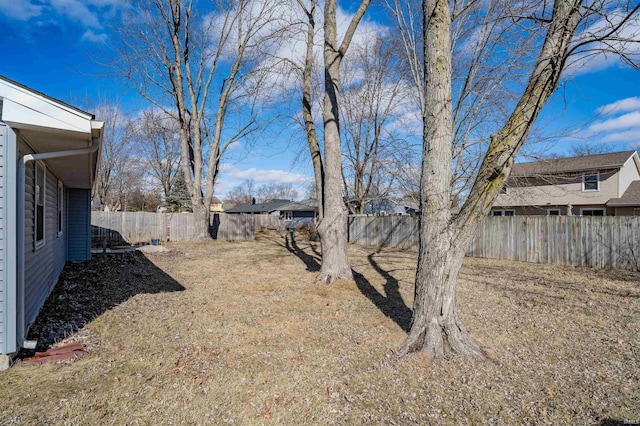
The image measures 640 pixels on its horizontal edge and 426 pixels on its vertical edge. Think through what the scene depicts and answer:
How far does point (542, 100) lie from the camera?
3.60m

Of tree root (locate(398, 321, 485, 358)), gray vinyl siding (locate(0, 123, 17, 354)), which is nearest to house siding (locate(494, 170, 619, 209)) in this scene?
tree root (locate(398, 321, 485, 358))

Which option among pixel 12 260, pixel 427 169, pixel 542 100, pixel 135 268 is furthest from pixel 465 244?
pixel 135 268

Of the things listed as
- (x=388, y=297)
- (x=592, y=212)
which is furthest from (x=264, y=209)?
(x=388, y=297)

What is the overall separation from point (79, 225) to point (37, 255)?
6.18 meters

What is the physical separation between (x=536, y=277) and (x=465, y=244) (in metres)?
6.52

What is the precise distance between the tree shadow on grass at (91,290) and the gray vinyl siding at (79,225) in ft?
1.40

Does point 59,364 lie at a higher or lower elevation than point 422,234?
lower

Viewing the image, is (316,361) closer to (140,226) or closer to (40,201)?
(40,201)

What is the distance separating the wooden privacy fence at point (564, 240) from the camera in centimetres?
995

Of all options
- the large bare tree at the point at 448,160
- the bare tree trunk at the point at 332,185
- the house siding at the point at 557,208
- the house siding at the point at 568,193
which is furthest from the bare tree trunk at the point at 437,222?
the house siding at the point at 557,208

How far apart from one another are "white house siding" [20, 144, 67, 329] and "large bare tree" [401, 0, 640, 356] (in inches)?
178

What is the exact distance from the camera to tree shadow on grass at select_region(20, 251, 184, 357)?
4574 mm

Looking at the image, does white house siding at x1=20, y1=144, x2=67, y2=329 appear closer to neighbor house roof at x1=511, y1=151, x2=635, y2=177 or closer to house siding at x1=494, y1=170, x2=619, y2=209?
house siding at x1=494, y1=170, x2=619, y2=209

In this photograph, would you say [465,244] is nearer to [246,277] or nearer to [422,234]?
[422,234]
